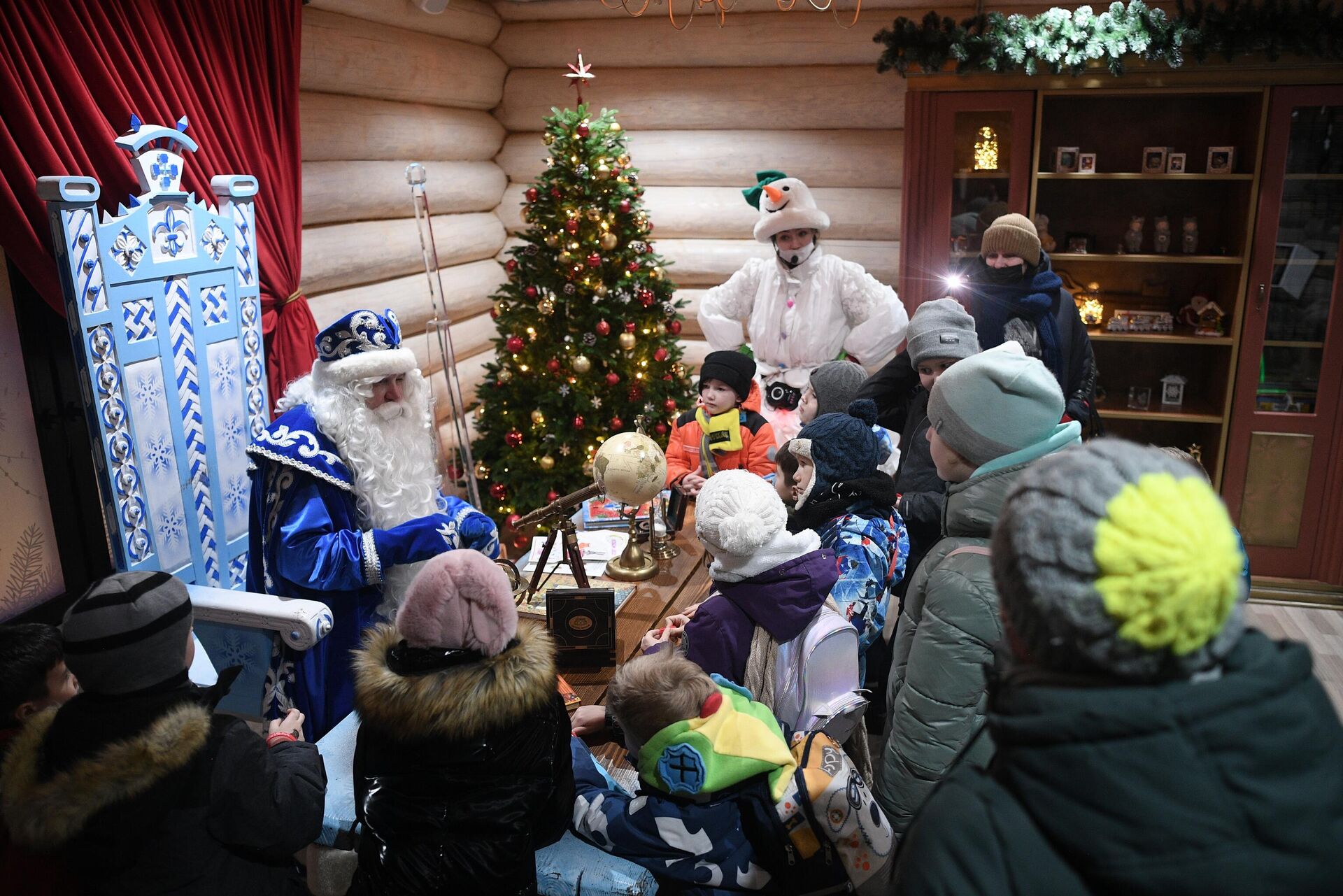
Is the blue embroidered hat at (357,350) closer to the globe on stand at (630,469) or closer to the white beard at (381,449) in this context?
the white beard at (381,449)

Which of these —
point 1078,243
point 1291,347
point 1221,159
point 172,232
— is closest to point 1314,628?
point 1291,347

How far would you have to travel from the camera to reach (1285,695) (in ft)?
3.15

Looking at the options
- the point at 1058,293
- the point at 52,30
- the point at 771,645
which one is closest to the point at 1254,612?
the point at 1058,293

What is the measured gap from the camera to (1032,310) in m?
4.32

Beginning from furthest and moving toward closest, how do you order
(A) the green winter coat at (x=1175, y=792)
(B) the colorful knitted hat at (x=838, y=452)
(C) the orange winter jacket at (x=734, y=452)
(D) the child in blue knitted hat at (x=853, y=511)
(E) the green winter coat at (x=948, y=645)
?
(C) the orange winter jacket at (x=734, y=452)
(B) the colorful knitted hat at (x=838, y=452)
(D) the child in blue knitted hat at (x=853, y=511)
(E) the green winter coat at (x=948, y=645)
(A) the green winter coat at (x=1175, y=792)

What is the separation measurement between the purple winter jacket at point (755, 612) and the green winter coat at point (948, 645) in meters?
0.24

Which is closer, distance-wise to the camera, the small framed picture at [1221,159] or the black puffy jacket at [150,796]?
the black puffy jacket at [150,796]

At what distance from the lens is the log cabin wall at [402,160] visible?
4.75m

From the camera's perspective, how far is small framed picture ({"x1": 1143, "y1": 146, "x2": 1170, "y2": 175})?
516 cm

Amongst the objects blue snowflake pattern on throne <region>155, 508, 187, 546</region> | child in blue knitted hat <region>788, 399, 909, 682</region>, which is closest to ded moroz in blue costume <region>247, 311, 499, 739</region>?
blue snowflake pattern on throne <region>155, 508, 187, 546</region>

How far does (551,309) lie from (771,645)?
3.63m

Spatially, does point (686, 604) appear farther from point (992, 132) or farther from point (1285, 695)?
point (992, 132)

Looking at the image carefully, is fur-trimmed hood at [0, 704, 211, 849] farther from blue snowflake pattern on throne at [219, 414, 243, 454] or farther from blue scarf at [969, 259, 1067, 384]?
blue scarf at [969, 259, 1067, 384]

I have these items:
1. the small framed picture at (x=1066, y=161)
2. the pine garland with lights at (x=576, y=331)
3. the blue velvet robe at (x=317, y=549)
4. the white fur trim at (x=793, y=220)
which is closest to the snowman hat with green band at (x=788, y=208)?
the white fur trim at (x=793, y=220)
